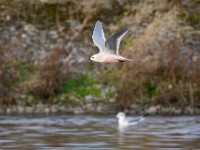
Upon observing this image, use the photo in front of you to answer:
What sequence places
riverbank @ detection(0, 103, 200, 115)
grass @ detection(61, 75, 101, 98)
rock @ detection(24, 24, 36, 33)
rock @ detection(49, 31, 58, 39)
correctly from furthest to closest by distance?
1. rock @ detection(24, 24, 36, 33)
2. rock @ detection(49, 31, 58, 39)
3. grass @ detection(61, 75, 101, 98)
4. riverbank @ detection(0, 103, 200, 115)

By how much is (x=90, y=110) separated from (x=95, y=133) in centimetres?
456

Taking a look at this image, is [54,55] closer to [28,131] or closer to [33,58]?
[33,58]

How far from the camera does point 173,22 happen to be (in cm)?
2370

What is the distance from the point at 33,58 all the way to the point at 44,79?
5.24ft

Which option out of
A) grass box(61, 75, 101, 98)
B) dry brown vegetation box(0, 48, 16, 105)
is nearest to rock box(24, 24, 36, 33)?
dry brown vegetation box(0, 48, 16, 105)

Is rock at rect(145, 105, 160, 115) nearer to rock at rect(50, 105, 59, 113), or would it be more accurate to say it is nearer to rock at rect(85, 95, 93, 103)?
rock at rect(85, 95, 93, 103)

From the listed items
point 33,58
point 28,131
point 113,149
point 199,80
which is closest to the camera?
point 113,149

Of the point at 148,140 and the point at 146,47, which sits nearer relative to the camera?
the point at 148,140

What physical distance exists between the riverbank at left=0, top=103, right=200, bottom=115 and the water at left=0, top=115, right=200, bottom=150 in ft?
3.47

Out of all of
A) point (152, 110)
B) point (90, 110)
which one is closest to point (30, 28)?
point (90, 110)

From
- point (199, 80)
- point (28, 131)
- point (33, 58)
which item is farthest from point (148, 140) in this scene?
point (33, 58)

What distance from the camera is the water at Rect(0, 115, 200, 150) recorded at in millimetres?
15594

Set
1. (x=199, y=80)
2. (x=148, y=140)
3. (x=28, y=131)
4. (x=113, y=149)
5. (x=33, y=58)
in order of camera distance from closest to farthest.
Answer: (x=113, y=149), (x=148, y=140), (x=28, y=131), (x=199, y=80), (x=33, y=58)

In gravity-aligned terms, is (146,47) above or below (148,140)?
above
